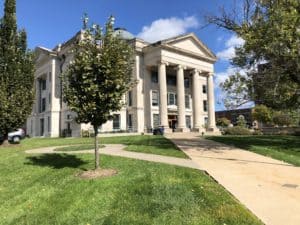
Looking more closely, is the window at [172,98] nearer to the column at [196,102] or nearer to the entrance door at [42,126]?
the column at [196,102]

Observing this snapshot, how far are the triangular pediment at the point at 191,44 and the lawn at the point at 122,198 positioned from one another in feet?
123

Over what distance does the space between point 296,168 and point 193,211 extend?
21.6ft

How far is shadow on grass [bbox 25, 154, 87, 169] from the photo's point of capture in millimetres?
12288

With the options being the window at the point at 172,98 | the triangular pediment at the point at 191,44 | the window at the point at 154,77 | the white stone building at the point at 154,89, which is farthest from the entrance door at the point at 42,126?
the triangular pediment at the point at 191,44

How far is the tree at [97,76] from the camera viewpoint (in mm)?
10531

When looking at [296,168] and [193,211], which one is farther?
[296,168]

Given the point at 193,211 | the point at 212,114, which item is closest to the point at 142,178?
the point at 193,211

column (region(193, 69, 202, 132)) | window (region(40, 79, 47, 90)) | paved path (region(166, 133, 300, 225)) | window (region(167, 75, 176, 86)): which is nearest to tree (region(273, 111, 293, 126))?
column (region(193, 69, 202, 132))

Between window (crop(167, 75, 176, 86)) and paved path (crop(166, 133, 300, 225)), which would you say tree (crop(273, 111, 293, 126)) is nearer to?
window (crop(167, 75, 176, 86))

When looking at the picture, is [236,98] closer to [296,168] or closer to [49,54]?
[296,168]

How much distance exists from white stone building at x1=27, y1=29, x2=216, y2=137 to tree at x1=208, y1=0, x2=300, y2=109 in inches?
954

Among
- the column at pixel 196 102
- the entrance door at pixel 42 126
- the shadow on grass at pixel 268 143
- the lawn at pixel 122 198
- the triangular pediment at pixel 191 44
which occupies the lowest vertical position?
the lawn at pixel 122 198

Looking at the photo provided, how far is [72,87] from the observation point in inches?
432

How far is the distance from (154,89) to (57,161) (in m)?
37.0
